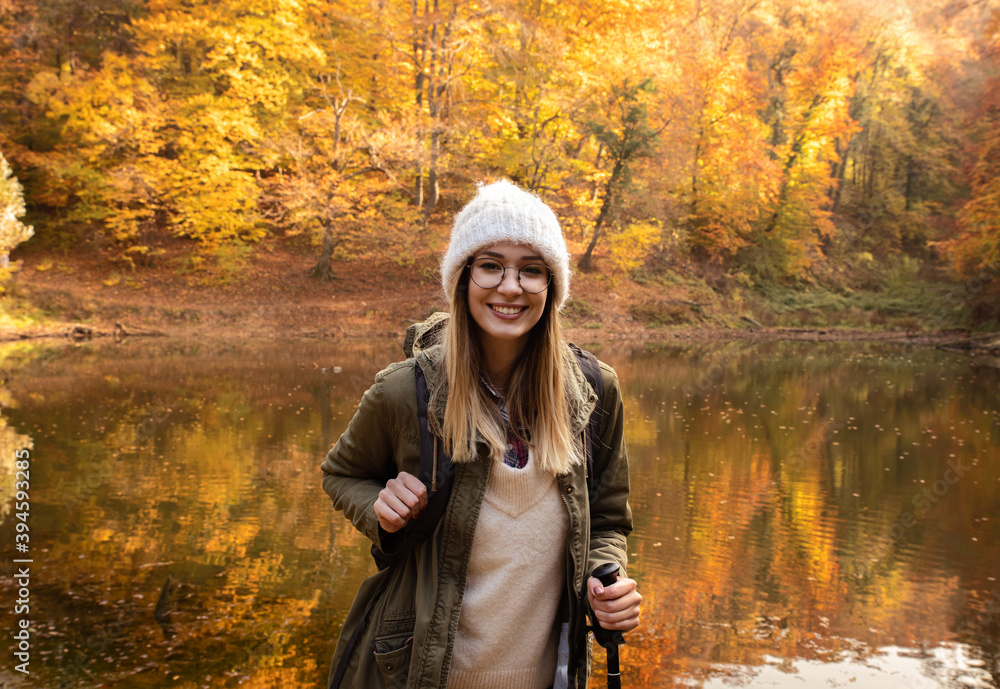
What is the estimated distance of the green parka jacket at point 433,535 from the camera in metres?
1.64

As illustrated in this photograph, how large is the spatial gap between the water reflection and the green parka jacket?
2741 mm

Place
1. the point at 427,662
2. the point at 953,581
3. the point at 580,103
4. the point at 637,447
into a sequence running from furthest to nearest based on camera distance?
the point at 580,103 → the point at 637,447 → the point at 953,581 → the point at 427,662

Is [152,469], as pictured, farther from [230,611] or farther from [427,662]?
[427,662]

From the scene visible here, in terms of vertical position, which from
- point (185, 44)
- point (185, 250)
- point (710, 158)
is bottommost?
point (185, 250)

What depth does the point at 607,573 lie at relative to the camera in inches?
63.8

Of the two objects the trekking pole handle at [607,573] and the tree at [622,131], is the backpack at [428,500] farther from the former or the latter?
the tree at [622,131]

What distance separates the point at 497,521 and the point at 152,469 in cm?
716

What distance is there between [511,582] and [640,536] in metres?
4.98

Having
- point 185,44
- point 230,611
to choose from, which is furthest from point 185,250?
point 230,611

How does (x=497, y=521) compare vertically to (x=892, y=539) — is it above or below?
above

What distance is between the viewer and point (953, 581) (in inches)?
224

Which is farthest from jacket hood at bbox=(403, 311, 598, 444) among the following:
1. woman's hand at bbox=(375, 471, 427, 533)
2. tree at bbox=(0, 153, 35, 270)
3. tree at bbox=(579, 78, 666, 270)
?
tree at bbox=(579, 78, 666, 270)

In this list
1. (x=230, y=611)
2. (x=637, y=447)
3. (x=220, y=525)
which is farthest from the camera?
(x=637, y=447)

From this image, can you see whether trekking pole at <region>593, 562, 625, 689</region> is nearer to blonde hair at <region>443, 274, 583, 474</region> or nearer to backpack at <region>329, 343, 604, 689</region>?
blonde hair at <region>443, 274, 583, 474</region>
